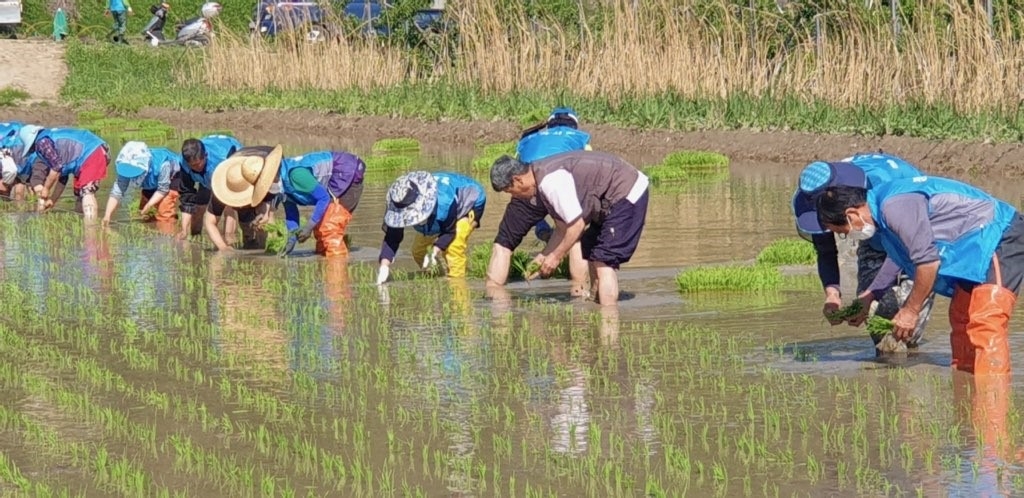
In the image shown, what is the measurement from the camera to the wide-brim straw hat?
455 inches

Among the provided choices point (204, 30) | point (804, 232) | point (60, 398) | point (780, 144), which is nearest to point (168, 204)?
point (780, 144)

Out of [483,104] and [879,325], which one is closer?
[879,325]

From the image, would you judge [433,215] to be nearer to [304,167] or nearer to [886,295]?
[304,167]

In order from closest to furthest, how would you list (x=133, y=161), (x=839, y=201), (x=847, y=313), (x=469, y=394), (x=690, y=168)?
(x=839, y=201), (x=847, y=313), (x=469, y=394), (x=133, y=161), (x=690, y=168)

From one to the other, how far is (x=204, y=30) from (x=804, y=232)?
34195 millimetres

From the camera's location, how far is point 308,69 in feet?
96.8

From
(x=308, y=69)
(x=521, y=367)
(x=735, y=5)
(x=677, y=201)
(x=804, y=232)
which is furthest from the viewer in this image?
(x=308, y=69)

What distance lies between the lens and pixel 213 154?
1441 cm

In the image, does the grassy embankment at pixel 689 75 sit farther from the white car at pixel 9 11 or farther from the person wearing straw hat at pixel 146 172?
the white car at pixel 9 11

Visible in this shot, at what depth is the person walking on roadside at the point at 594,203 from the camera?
32.9 feet

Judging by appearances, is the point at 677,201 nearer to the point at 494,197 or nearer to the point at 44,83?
the point at 494,197

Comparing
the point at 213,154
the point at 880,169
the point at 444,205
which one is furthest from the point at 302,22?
the point at 880,169

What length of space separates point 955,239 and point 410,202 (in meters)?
4.86

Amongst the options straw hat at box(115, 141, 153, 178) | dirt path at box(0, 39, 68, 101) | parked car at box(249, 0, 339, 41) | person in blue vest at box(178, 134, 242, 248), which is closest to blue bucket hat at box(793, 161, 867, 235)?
person in blue vest at box(178, 134, 242, 248)
